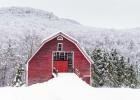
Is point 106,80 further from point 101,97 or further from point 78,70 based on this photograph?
point 101,97

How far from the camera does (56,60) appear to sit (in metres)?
48.2

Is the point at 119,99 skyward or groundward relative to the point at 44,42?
groundward

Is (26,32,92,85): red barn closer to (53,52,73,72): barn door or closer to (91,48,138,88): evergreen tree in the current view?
(53,52,73,72): barn door

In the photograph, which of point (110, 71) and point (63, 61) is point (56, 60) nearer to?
point (63, 61)

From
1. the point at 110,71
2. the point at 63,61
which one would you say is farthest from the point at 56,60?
the point at 110,71

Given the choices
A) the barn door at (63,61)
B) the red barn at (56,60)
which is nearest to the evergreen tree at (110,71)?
the red barn at (56,60)

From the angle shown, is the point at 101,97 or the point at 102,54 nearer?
the point at 101,97

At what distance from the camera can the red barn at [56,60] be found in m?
47.9

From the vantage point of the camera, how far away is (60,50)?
48.4 meters

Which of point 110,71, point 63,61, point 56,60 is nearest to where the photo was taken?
point 63,61

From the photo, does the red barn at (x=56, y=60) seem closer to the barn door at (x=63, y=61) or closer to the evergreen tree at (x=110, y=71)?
the barn door at (x=63, y=61)

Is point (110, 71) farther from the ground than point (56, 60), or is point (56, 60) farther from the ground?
point (56, 60)

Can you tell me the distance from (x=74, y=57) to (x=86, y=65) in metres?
1.83

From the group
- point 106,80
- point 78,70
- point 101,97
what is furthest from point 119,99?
point 106,80
